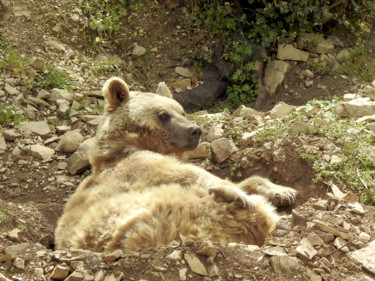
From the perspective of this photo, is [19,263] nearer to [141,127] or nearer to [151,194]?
[151,194]

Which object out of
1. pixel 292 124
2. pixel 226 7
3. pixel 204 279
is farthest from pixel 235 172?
pixel 226 7

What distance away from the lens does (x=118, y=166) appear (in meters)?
4.61

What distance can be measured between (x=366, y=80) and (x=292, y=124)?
2713mm

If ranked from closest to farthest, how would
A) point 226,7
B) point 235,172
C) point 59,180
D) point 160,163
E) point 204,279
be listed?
point 204,279 → point 160,163 → point 235,172 → point 59,180 → point 226,7

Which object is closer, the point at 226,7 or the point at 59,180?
the point at 59,180

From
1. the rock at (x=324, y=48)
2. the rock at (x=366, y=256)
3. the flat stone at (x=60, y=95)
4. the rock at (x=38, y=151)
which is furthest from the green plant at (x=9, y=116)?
the rock at (x=324, y=48)

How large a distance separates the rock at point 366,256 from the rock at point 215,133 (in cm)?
285

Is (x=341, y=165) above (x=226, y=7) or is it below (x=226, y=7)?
below

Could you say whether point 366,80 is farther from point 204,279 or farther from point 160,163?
point 204,279

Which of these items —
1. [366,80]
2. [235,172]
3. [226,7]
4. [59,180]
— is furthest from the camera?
[226,7]

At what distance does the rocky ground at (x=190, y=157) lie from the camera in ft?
10.8

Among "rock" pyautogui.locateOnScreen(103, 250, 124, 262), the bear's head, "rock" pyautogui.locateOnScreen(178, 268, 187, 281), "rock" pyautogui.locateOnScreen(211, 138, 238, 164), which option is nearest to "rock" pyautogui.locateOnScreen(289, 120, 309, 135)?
"rock" pyautogui.locateOnScreen(211, 138, 238, 164)

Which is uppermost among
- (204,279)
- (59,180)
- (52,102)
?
(204,279)

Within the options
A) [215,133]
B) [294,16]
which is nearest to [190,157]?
[215,133]
